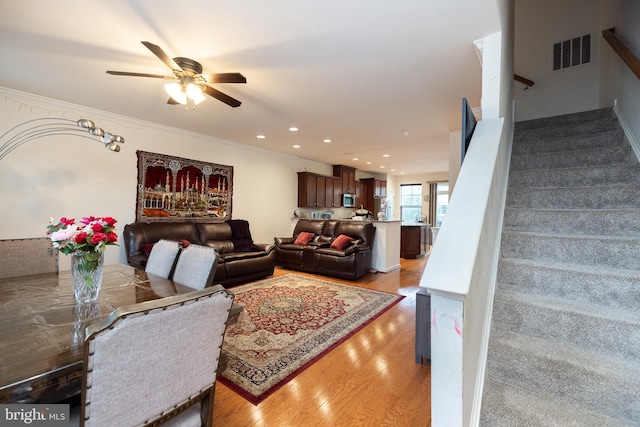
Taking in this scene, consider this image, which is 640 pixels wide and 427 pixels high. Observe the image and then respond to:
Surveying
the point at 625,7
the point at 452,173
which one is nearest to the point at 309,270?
the point at 452,173

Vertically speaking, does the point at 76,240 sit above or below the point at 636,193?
below

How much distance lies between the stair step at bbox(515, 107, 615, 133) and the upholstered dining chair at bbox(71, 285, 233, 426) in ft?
12.3

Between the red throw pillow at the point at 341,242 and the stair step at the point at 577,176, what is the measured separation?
118 inches

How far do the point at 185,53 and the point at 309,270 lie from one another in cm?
391

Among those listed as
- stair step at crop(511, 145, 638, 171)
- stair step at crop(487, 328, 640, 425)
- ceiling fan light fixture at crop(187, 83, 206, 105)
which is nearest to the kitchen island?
stair step at crop(511, 145, 638, 171)

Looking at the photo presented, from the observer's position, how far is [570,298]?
146cm

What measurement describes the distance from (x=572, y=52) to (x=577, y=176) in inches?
99.9

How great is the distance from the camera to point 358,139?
4906mm

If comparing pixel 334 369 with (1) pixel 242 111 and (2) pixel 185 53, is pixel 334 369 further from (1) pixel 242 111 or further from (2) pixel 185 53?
(1) pixel 242 111

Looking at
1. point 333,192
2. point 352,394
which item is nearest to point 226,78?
point 352,394

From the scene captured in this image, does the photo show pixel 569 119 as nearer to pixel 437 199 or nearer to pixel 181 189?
pixel 181 189

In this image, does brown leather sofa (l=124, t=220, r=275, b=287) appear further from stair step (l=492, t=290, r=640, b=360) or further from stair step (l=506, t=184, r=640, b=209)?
stair step (l=506, t=184, r=640, b=209)

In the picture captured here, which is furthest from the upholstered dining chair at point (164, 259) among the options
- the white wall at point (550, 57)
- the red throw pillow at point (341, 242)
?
the white wall at point (550, 57)

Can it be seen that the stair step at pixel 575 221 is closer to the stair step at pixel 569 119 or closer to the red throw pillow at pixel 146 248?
the stair step at pixel 569 119
